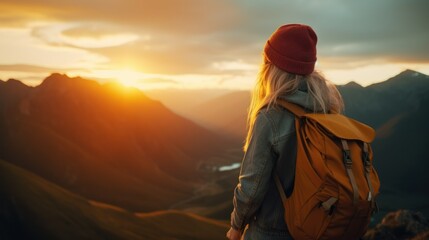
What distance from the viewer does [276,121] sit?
5.36m

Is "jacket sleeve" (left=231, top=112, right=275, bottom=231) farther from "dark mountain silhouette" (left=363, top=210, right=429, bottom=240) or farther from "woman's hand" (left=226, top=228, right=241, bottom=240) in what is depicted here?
"dark mountain silhouette" (left=363, top=210, right=429, bottom=240)

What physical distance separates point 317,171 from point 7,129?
218 m

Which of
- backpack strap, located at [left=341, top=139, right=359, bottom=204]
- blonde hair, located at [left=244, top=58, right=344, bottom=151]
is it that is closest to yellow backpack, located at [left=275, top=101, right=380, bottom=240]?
backpack strap, located at [left=341, top=139, right=359, bottom=204]

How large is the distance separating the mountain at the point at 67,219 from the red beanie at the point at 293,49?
76.1m

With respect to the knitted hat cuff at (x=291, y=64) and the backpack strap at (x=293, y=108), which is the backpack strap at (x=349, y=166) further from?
the knitted hat cuff at (x=291, y=64)

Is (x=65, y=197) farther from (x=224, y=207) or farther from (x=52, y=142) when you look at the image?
(x=52, y=142)

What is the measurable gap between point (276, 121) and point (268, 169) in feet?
2.16

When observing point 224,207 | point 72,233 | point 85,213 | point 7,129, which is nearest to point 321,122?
→ point 72,233

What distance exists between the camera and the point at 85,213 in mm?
87438

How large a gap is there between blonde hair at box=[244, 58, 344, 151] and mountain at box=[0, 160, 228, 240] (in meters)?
75.8

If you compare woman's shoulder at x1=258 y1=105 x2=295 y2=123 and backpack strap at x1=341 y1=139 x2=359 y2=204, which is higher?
woman's shoulder at x1=258 y1=105 x2=295 y2=123

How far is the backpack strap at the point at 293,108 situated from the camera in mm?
5348

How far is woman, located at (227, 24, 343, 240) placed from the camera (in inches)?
211

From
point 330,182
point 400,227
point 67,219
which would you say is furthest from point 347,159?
point 67,219
